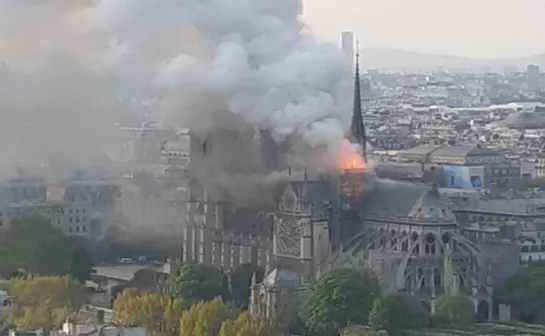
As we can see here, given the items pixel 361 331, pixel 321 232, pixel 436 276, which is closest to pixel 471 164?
pixel 321 232

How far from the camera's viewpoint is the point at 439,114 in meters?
127

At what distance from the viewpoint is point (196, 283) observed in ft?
135

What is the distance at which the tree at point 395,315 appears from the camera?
36.8m

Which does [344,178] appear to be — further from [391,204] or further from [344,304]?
[344,304]

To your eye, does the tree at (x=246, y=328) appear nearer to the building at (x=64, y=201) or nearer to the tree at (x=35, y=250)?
the tree at (x=35, y=250)

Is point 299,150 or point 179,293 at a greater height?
point 299,150

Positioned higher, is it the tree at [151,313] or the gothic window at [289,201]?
the gothic window at [289,201]

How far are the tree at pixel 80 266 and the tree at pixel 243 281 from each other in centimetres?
344

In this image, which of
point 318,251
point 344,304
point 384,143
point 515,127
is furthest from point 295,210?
point 515,127

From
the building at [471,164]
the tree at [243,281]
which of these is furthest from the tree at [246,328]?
the building at [471,164]

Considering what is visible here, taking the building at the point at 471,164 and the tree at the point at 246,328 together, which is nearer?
the tree at the point at 246,328

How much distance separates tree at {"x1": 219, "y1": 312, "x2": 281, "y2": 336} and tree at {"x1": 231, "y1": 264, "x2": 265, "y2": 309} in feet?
18.5

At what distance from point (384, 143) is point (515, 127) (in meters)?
22.0

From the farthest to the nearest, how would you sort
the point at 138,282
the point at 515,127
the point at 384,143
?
the point at 515,127
the point at 384,143
the point at 138,282
